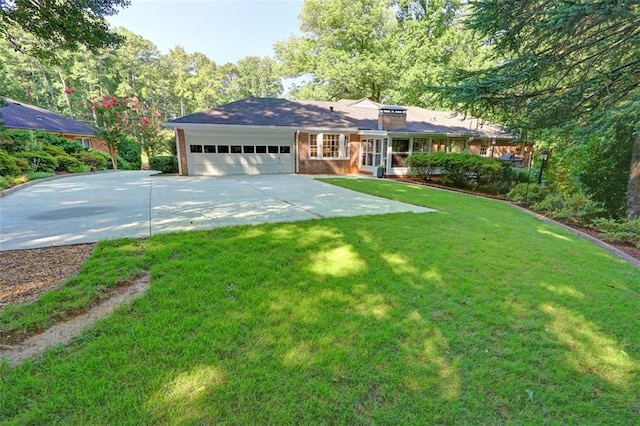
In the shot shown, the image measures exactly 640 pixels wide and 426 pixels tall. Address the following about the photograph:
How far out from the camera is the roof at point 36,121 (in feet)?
61.6

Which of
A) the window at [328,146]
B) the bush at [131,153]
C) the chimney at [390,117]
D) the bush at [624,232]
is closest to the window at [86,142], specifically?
the bush at [131,153]

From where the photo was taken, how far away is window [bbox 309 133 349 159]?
16800 mm

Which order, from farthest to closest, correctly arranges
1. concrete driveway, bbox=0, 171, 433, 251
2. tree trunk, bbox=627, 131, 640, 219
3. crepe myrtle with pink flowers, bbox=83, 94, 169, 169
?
crepe myrtle with pink flowers, bbox=83, 94, 169, 169 < tree trunk, bbox=627, 131, 640, 219 < concrete driveway, bbox=0, 171, 433, 251

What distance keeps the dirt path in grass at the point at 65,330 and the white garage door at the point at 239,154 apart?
13.2 m

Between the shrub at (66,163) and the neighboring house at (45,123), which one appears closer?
the shrub at (66,163)

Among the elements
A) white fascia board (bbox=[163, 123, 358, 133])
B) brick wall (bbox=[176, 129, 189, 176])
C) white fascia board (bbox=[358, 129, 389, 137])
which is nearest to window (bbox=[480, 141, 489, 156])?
white fascia board (bbox=[358, 129, 389, 137])

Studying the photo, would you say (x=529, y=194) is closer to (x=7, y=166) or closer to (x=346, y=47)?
(x=7, y=166)

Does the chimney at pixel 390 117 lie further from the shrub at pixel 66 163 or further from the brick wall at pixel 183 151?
→ the shrub at pixel 66 163

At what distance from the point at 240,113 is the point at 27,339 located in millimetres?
15385

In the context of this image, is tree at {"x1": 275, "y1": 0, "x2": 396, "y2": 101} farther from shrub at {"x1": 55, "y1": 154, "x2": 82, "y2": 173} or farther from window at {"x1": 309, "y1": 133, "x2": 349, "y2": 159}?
shrub at {"x1": 55, "y1": 154, "x2": 82, "y2": 173}

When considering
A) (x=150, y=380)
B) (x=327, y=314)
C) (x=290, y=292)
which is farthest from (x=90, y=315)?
(x=327, y=314)

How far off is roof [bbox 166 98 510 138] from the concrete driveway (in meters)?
5.90

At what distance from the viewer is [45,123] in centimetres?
2095

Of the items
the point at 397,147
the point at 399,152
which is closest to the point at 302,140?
the point at 397,147
